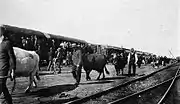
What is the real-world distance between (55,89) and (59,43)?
12788mm

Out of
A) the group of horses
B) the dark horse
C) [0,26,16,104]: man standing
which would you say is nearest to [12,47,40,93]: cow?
the group of horses

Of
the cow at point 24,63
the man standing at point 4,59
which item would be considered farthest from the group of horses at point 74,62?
the man standing at point 4,59

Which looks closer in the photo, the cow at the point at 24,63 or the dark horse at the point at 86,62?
the cow at the point at 24,63

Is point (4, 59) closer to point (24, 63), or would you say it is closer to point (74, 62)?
point (24, 63)

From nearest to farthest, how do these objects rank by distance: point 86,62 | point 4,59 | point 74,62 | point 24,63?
point 4,59, point 24,63, point 74,62, point 86,62

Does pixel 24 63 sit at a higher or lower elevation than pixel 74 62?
higher

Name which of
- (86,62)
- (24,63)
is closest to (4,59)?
(24,63)

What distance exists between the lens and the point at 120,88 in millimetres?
9898

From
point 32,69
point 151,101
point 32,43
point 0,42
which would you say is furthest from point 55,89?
point 32,43

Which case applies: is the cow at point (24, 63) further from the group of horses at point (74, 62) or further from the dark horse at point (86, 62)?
the dark horse at point (86, 62)

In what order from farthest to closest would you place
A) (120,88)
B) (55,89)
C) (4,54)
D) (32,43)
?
(32,43), (120,88), (55,89), (4,54)

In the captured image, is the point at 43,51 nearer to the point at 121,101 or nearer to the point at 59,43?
the point at 59,43

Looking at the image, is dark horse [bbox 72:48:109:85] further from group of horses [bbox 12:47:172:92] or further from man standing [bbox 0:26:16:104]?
man standing [bbox 0:26:16:104]

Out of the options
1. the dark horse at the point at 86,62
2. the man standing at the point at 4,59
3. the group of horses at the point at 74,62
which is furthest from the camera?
the dark horse at the point at 86,62
